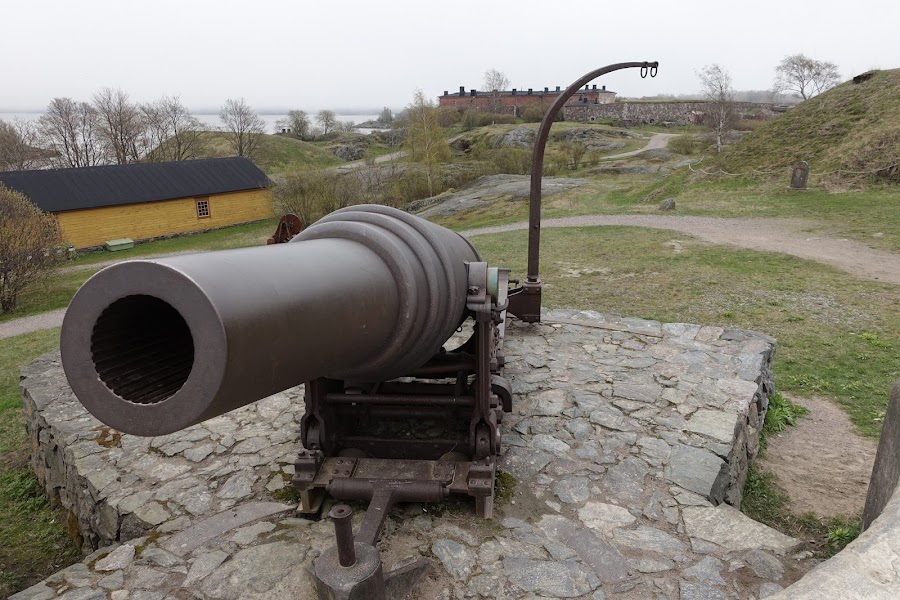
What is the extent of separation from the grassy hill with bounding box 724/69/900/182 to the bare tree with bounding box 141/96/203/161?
40960 mm

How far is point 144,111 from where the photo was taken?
5050 cm

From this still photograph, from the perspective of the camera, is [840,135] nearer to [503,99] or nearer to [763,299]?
[763,299]

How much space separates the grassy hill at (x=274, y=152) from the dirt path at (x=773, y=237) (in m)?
34.9

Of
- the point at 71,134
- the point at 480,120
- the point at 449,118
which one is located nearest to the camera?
the point at 71,134

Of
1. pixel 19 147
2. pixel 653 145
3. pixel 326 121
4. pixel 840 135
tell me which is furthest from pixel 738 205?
pixel 326 121

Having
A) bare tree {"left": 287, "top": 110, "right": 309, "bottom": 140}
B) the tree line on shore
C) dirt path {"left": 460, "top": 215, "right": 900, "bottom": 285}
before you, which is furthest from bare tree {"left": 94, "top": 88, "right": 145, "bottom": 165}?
dirt path {"left": 460, "top": 215, "right": 900, "bottom": 285}

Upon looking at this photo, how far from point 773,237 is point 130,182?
25.7 metres

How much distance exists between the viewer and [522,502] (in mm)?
3756

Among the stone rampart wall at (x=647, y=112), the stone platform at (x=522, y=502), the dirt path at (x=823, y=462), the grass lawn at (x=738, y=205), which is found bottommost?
the dirt path at (x=823, y=462)

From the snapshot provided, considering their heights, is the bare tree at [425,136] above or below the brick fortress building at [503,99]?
below

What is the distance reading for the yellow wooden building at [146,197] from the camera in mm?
24359

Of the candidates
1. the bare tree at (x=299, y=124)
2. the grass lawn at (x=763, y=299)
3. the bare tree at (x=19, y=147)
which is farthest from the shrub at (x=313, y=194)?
the bare tree at (x=299, y=124)

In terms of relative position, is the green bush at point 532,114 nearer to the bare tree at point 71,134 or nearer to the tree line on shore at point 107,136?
the tree line on shore at point 107,136

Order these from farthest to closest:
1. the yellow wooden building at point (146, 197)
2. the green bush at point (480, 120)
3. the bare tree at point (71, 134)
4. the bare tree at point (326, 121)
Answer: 1. the bare tree at point (326, 121)
2. the green bush at point (480, 120)
3. the bare tree at point (71, 134)
4. the yellow wooden building at point (146, 197)
